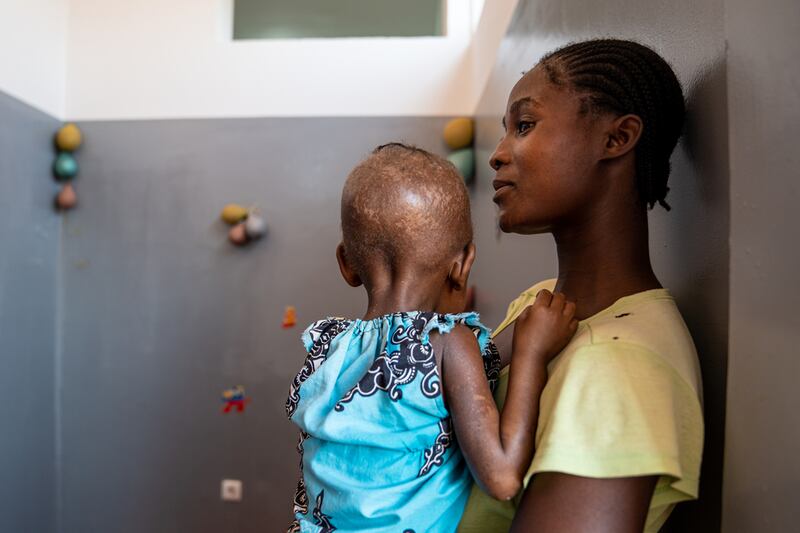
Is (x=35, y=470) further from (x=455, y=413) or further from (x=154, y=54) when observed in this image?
(x=455, y=413)

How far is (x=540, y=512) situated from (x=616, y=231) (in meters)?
0.40

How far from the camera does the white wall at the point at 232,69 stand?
3.36 metres

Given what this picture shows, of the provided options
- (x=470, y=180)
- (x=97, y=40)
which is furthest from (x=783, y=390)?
(x=97, y=40)

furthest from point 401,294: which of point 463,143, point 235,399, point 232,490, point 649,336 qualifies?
point 232,490

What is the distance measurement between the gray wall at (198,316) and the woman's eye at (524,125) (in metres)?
2.44

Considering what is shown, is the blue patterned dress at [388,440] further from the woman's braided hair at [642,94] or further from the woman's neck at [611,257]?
the woman's braided hair at [642,94]

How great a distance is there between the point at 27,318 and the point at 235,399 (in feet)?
3.62

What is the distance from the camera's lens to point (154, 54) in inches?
134

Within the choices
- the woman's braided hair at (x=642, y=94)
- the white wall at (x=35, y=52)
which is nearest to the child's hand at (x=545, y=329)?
the woman's braided hair at (x=642, y=94)

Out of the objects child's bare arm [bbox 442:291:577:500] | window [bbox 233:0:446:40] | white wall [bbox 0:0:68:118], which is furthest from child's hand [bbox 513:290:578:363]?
window [bbox 233:0:446:40]

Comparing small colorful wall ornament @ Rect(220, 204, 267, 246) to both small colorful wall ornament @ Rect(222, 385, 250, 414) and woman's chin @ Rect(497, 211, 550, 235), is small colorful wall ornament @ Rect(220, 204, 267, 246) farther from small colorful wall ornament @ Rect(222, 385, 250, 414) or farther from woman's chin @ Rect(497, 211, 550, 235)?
woman's chin @ Rect(497, 211, 550, 235)

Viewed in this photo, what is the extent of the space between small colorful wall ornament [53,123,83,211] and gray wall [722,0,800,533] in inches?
133

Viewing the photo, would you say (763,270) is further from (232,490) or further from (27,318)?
(27,318)

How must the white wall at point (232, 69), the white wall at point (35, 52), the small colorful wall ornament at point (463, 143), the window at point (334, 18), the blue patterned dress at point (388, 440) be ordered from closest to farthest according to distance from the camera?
the blue patterned dress at point (388, 440) < the white wall at point (35, 52) < the small colorful wall ornament at point (463, 143) < the white wall at point (232, 69) < the window at point (334, 18)
